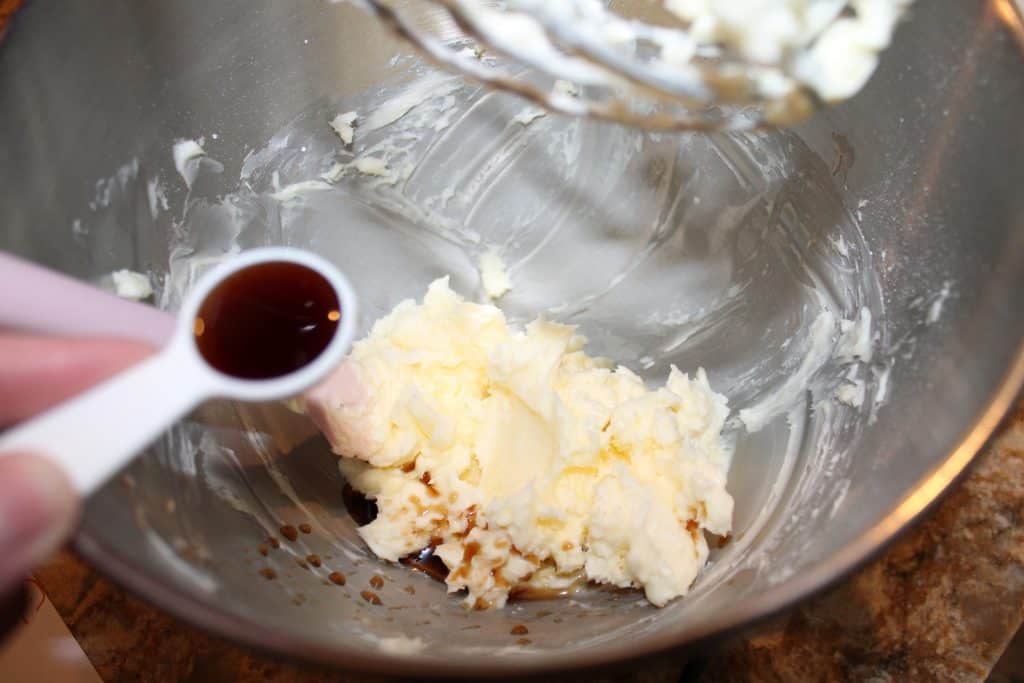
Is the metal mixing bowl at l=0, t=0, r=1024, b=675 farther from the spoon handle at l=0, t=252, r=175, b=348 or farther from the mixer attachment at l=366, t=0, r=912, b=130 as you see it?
the mixer attachment at l=366, t=0, r=912, b=130

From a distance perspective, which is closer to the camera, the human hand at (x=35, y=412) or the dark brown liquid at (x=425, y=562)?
the human hand at (x=35, y=412)

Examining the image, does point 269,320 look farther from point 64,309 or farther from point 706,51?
point 706,51

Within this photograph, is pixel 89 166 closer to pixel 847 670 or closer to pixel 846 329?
pixel 846 329

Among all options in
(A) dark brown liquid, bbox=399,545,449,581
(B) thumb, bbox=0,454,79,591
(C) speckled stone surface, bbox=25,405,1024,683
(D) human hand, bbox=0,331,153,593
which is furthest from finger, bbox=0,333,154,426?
(A) dark brown liquid, bbox=399,545,449,581

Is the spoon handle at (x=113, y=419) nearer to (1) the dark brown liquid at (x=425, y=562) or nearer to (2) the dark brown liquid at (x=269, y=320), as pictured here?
(2) the dark brown liquid at (x=269, y=320)

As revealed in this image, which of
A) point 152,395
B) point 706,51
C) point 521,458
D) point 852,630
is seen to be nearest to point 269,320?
point 152,395

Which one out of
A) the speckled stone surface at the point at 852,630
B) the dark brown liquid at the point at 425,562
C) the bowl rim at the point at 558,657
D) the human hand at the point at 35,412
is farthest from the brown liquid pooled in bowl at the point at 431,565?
the human hand at the point at 35,412
